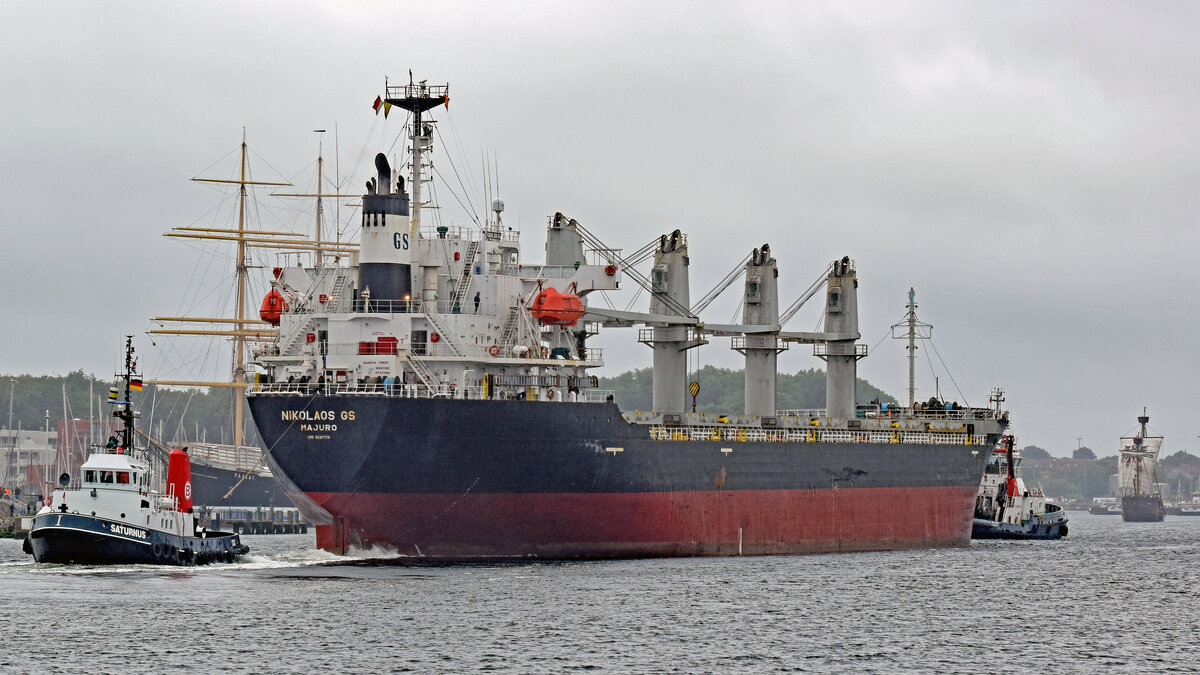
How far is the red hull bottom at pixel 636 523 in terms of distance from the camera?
49.1 metres

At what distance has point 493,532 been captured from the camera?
1969 inches

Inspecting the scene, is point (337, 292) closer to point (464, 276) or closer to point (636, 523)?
point (464, 276)

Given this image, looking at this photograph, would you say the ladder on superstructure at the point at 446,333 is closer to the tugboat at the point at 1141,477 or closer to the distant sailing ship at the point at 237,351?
the distant sailing ship at the point at 237,351

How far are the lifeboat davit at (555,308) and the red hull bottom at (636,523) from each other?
5.40 metres

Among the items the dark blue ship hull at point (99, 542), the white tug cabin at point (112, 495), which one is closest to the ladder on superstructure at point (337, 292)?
the white tug cabin at point (112, 495)

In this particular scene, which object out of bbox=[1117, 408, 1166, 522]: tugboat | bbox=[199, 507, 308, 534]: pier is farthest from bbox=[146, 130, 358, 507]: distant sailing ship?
bbox=[1117, 408, 1166, 522]: tugboat

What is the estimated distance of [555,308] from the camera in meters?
52.2

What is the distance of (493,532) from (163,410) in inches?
4840

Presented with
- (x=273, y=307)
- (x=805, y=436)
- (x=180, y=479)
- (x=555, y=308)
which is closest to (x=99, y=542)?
(x=180, y=479)

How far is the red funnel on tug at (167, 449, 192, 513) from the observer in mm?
47875

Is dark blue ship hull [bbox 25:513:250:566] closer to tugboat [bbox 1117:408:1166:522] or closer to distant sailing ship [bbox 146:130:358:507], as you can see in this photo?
distant sailing ship [bbox 146:130:358:507]

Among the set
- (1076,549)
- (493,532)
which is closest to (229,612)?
(493,532)

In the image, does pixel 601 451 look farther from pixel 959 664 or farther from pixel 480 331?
pixel 959 664

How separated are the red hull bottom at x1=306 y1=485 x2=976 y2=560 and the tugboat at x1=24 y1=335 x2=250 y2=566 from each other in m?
4.42
